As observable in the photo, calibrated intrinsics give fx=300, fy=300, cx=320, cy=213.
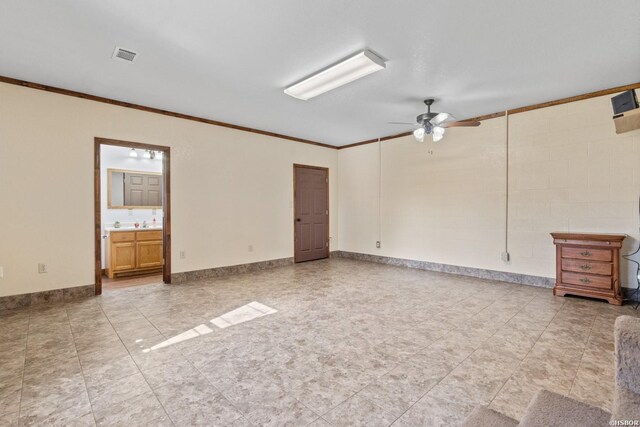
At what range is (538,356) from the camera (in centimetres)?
245

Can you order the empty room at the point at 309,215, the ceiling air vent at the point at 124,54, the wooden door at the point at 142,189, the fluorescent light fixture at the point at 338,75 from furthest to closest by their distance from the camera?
the wooden door at the point at 142,189 → the fluorescent light fixture at the point at 338,75 → the ceiling air vent at the point at 124,54 → the empty room at the point at 309,215

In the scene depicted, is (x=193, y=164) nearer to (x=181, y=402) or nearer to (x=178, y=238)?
(x=178, y=238)

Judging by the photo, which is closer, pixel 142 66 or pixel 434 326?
pixel 434 326

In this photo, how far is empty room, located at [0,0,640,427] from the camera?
2.04 m

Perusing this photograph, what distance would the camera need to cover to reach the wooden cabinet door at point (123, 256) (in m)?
5.38

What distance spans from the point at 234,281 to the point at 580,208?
5.32 m

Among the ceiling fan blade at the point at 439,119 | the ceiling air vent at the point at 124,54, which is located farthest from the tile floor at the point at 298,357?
the ceiling air vent at the point at 124,54

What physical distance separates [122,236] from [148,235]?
0.43 m

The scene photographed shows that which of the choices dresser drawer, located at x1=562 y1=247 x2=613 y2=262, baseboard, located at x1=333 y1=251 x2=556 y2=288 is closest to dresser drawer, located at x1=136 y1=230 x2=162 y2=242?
baseboard, located at x1=333 y1=251 x2=556 y2=288

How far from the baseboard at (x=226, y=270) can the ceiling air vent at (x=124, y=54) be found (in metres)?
3.18

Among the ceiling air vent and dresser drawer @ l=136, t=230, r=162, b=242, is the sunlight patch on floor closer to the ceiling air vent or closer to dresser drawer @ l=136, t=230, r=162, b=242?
the ceiling air vent

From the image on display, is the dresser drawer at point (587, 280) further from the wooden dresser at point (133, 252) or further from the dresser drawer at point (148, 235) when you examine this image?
the dresser drawer at point (148, 235)

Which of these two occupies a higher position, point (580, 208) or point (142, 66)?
point (142, 66)

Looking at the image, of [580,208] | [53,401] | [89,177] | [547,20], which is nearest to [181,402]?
[53,401]
